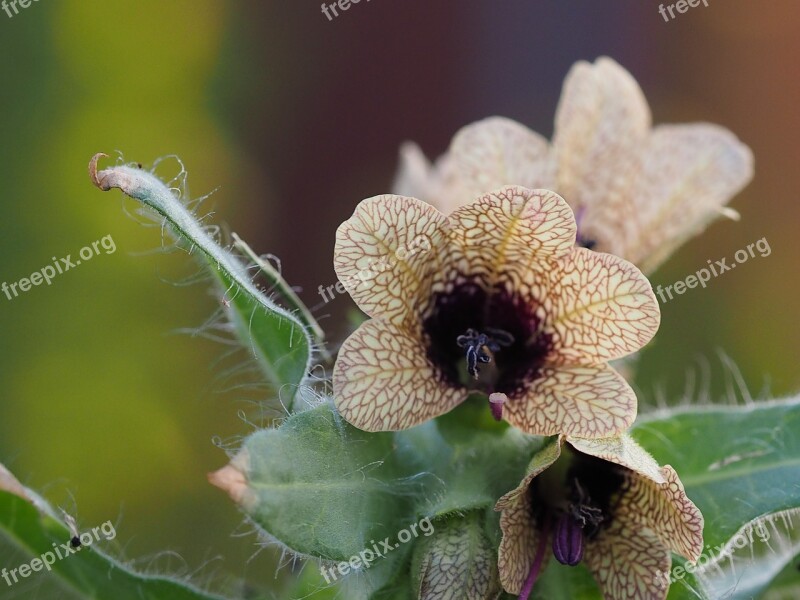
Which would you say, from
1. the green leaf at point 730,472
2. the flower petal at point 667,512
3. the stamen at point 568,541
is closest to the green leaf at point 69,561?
the stamen at point 568,541

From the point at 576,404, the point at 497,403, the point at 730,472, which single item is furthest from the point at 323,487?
the point at 730,472

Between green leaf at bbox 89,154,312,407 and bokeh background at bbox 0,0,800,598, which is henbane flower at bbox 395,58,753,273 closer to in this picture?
bokeh background at bbox 0,0,800,598

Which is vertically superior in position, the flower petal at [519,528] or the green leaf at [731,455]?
the flower petal at [519,528]

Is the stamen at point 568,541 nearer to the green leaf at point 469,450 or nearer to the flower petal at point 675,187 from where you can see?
the green leaf at point 469,450

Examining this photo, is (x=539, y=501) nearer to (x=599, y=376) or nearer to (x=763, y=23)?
(x=599, y=376)

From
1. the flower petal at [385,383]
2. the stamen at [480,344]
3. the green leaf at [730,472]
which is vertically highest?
the flower petal at [385,383]

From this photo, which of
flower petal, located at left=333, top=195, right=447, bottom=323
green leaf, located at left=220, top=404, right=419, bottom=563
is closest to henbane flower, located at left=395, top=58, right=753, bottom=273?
flower petal, located at left=333, top=195, right=447, bottom=323

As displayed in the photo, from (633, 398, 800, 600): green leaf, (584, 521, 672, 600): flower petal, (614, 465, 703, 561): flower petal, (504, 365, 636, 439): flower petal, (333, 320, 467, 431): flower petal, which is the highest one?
(333, 320, 467, 431): flower petal
